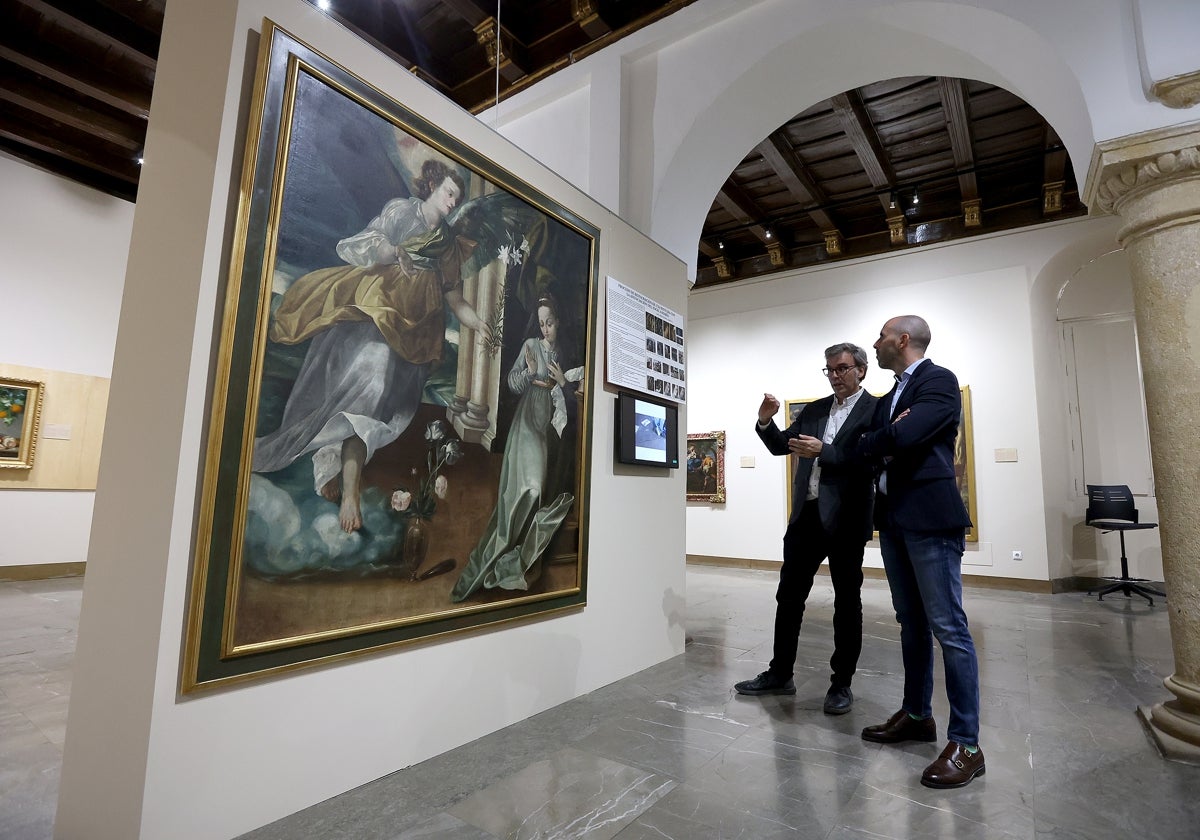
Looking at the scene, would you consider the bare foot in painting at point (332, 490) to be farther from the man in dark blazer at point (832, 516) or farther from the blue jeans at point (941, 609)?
the blue jeans at point (941, 609)

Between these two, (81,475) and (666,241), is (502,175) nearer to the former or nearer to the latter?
(666,241)

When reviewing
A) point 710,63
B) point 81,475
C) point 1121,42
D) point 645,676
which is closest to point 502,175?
point 710,63

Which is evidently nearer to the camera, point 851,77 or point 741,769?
point 741,769

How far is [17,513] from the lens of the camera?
768 cm

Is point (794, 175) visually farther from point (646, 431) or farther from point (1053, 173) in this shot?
point (646, 431)

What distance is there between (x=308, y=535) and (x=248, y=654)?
0.42 m

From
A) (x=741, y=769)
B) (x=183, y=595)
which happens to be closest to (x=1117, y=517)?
(x=741, y=769)

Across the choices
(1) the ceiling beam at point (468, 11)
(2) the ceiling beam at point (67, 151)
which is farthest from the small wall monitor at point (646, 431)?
(2) the ceiling beam at point (67, 151)

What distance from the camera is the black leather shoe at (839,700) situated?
3.25 metres

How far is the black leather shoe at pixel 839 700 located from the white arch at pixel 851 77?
327cm

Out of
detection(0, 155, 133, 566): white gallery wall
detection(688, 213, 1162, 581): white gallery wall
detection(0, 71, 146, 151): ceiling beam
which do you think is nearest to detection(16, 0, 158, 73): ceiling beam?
detection(0, 71, 146, 151): ceiling beam

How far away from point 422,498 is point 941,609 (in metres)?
2.23

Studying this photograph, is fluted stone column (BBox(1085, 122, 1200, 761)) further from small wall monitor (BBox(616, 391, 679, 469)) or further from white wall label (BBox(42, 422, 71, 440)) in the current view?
white wall label (BBox(42, 422, 71, 440))

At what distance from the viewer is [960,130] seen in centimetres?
709
